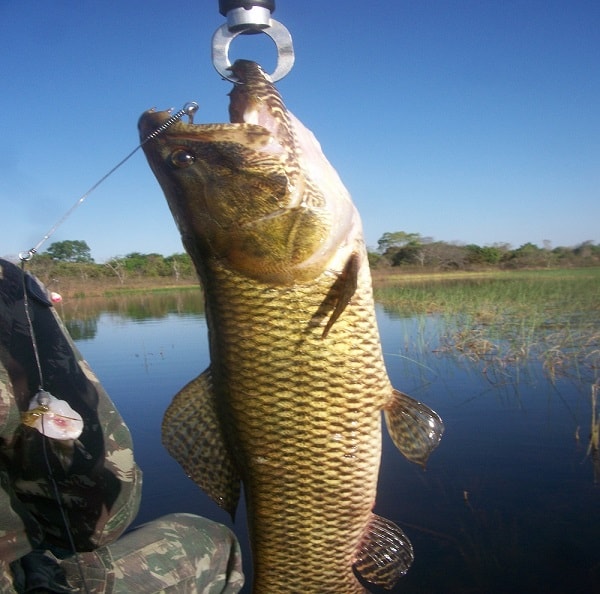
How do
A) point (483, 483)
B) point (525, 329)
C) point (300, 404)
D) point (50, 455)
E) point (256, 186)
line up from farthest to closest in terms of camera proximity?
point (525, 329)
point (483, 483)
point (50, 455)
point (300, 404)
point (256, 186)

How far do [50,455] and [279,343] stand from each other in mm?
1282

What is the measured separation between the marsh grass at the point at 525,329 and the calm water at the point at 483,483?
12.6 inches

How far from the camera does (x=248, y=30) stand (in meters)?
1.86

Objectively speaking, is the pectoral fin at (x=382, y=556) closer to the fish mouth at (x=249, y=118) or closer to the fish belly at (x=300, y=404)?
the fish belly at (x=300, y=404)

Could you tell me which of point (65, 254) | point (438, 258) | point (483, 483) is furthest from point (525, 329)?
point (438, 258)

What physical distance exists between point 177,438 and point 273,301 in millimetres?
663

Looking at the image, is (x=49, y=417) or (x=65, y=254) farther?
(x=65, y=254)

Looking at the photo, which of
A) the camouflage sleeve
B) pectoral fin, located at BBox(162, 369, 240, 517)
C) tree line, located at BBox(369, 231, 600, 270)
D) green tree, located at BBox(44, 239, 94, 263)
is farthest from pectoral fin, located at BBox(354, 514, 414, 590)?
tree line, located at BBox(369, 231, 600, 270)

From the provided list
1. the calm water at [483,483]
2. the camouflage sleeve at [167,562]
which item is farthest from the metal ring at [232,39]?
the calm water at [483,483]

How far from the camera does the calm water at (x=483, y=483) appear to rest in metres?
4.95

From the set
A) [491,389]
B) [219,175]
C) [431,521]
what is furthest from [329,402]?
[491,389]

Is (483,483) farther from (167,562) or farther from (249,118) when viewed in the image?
(249,118)

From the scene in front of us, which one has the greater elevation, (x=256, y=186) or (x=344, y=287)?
(x=256, y=186)

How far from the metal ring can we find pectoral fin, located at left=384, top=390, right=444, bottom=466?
4.33ft
